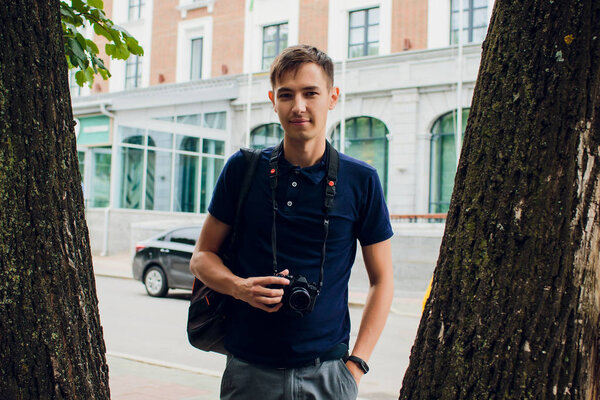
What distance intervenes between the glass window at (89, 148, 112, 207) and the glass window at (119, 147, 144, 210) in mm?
1471

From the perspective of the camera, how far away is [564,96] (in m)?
2.05

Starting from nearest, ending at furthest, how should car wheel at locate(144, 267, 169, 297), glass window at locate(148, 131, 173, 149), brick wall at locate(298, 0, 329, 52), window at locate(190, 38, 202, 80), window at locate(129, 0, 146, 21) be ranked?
1. car wheel at locate(144, 267, 169, 297)
2. brick wall at locate(298, 0, 329, 52)
3. glass window at locate(148, 131, 173, 149)
4. window at locate(190, 38, 202, 80)
5. window at locate(129, 0, 146, 21)

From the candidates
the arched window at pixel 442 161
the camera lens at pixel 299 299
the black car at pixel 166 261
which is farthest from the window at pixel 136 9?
the camera lens at pixel 299 299

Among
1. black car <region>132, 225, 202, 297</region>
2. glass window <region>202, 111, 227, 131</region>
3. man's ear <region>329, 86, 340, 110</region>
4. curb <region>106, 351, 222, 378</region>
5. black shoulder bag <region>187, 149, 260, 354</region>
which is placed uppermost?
glass window <region>202, 111, 227, 131</region>

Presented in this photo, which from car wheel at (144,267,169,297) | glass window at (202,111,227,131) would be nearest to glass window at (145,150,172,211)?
glass window at (202,111,227,131)

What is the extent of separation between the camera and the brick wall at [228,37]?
27.7m

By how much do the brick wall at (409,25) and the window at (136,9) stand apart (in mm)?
13355

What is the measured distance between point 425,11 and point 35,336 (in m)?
22.1

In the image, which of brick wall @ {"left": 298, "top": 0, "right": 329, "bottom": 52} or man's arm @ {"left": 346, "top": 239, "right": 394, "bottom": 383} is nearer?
man's arm @ {"left": 346, "top": 239, "right": 394, "bottom": 383}

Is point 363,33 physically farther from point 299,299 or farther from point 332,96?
point 299,299

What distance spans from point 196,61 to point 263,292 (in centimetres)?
2826

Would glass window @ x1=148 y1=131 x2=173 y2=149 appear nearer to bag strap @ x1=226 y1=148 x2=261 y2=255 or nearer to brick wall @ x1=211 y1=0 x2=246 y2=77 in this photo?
brick wall @ x1=211 y1=0 x2=246 y2=77

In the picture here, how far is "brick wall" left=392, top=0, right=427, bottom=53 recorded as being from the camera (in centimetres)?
2267

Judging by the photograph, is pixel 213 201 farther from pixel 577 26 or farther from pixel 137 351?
pixel 137 351
